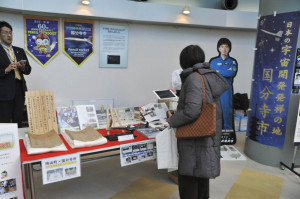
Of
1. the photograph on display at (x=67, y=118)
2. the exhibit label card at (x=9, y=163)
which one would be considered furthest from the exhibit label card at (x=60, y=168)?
the photograph on display at (x=67, y=118)

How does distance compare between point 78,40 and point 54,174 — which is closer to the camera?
point 54,174

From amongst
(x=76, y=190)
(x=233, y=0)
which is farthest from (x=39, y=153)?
(x=233, y=0)

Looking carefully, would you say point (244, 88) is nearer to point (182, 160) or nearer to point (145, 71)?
point (145, 71)

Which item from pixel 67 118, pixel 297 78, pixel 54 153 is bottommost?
pixel 54 153

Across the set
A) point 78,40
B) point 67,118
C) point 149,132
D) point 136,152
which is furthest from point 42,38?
point 136,152

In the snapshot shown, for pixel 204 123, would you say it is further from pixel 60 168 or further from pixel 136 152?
pixel 60 168

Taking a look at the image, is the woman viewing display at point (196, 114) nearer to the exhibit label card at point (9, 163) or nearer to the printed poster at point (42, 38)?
the exhibit label card at point (9, 163)

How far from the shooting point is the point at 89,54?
14.2 ft

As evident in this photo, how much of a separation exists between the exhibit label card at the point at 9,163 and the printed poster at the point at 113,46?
2.96m

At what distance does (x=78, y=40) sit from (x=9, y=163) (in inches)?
118

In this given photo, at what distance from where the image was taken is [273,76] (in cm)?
313

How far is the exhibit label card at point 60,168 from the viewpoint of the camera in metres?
1.67

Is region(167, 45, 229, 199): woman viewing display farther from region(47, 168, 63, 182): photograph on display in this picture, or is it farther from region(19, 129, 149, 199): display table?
region(47, 168, 63, 182): photograph on display

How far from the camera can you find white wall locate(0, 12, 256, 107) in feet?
13.6
